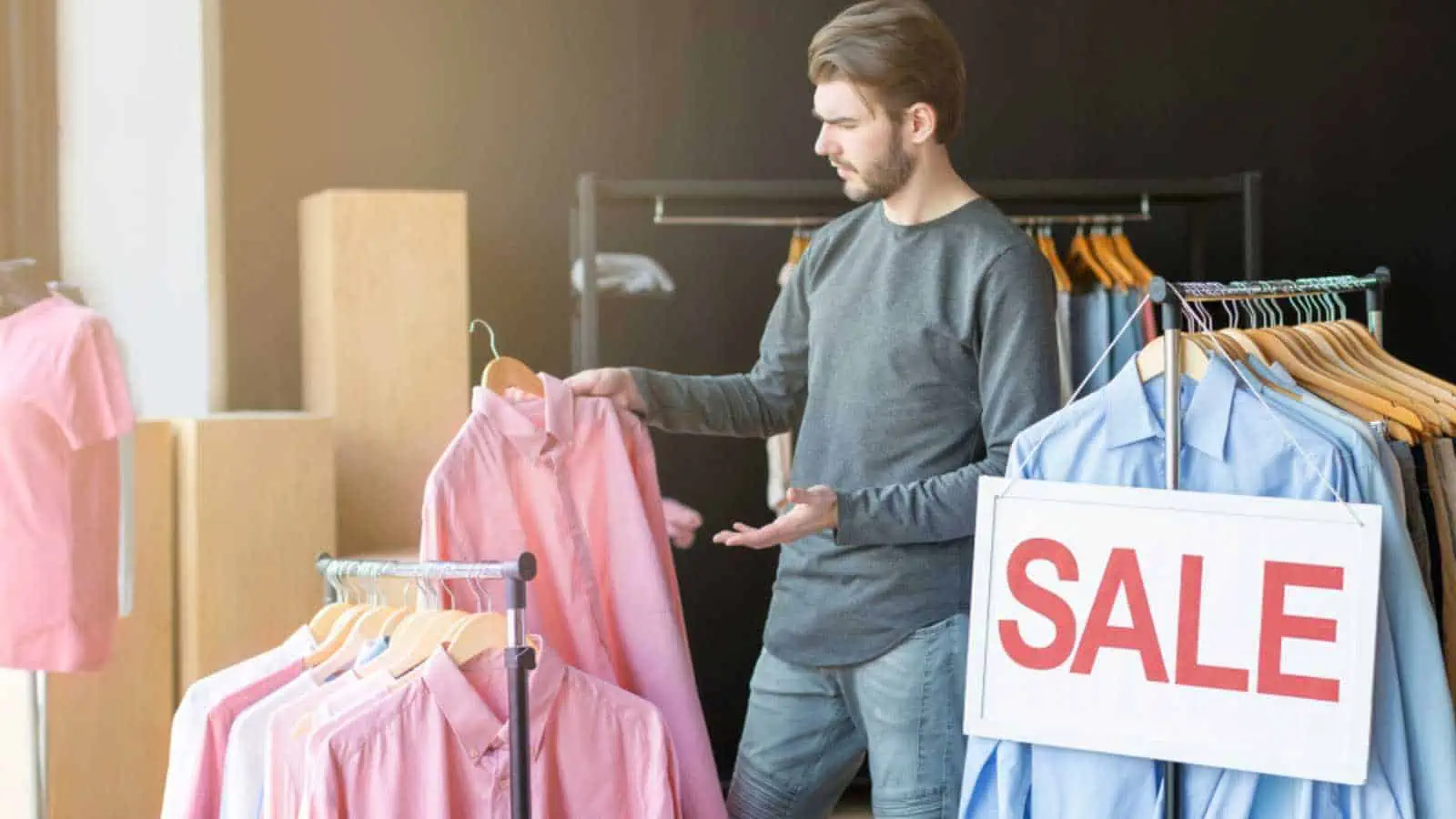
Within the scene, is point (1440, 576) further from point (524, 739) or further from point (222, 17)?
point (222, 17)

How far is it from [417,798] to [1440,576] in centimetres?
132

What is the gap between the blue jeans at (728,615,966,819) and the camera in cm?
217

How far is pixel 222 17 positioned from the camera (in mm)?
4125

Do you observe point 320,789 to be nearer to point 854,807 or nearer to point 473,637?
point 473,637

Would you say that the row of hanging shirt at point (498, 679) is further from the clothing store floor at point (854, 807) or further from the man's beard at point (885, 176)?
the clothing store floor at point (854, 807)

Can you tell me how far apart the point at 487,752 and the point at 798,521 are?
48 cm

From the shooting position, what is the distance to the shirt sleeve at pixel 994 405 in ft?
6.99

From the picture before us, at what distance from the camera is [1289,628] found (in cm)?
174

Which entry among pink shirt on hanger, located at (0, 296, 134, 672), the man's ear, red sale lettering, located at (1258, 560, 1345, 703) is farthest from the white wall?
red sale lettering, located at (1258, 560, 1345, 703)

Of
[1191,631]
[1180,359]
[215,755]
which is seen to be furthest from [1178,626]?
[215,755]

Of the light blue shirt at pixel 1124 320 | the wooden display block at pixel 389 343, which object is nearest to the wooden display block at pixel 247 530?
the wooden display block at pixel 389 343

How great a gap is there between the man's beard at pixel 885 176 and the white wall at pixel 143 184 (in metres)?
1.82

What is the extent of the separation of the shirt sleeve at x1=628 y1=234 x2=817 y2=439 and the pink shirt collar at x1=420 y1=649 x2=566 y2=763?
456 millimetres

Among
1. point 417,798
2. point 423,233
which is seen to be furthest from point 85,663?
point 417,798
